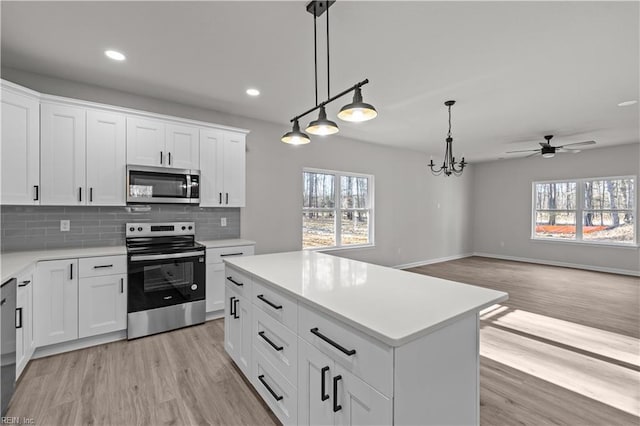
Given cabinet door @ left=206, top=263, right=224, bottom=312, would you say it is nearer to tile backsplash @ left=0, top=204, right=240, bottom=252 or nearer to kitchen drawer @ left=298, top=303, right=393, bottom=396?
tile backsplash @ left=0, top=204, right=240, bottom=252

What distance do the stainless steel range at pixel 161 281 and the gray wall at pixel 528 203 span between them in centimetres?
773

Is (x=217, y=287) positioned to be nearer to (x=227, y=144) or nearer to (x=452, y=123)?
(x=227, y=144)

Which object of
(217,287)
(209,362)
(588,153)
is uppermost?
(588,153)

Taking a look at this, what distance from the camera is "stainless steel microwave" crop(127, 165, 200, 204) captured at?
3189 millimetres

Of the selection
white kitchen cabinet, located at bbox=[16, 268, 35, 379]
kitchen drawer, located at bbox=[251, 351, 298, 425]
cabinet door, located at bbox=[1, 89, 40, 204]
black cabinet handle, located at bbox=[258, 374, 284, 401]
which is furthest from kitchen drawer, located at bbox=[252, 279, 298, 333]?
cabinet door, located at bbox=[1, 89, 40, 204]

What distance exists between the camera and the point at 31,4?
195cm

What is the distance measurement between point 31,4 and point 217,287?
112 inches

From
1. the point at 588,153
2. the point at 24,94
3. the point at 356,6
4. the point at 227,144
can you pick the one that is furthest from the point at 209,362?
the point at 588,153

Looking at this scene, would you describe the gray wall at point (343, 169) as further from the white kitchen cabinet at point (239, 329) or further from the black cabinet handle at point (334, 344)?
the black cabinet handle at point (334, 344)

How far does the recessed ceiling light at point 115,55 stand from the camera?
2.53 m

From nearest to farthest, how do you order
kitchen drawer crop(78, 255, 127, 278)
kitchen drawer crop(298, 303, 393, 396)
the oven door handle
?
kitchen drawer crop(298, 303, 393, 396), kitchen drawer crop(78, 255, 127, 278), the oven door handle

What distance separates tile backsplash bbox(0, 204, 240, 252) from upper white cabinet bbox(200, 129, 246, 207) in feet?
1.15

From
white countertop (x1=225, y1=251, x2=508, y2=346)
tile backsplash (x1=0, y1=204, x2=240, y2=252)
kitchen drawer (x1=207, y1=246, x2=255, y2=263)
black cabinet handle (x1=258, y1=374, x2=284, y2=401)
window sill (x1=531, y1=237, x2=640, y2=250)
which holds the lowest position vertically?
black cabinet handle (x1=258, y1=374, x2=284, y2=401)

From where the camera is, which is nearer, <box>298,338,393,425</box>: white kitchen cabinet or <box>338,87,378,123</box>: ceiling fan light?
<box>298,338,393,425</box>: white kitchen cabinet
